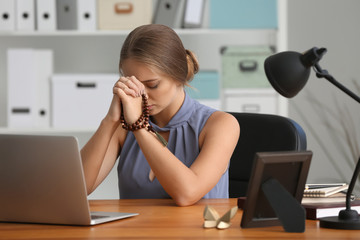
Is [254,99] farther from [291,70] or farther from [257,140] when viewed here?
[291,70]

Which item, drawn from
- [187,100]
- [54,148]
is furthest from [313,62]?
[187,100]

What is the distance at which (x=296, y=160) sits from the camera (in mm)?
1162

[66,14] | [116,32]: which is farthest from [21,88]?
[116,32]

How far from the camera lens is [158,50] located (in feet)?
5.71

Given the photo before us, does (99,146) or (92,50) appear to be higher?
(92,50)

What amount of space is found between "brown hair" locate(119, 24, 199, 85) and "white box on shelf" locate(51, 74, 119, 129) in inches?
60.1

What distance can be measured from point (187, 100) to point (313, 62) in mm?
788

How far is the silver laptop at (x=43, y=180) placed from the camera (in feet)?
3.76

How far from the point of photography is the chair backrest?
1.75m

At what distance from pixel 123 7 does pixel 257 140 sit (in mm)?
1691

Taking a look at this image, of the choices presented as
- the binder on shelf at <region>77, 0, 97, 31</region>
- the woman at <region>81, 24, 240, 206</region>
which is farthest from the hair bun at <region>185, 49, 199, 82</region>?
the binder on shelf at <region>77, 0, 97, 31</region>

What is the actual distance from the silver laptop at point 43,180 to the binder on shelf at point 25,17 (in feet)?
7.34

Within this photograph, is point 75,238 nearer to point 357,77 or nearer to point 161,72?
point 161,72

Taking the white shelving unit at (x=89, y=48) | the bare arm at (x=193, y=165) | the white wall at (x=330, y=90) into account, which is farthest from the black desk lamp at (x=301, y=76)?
the white wall at (x=330, y=90)
